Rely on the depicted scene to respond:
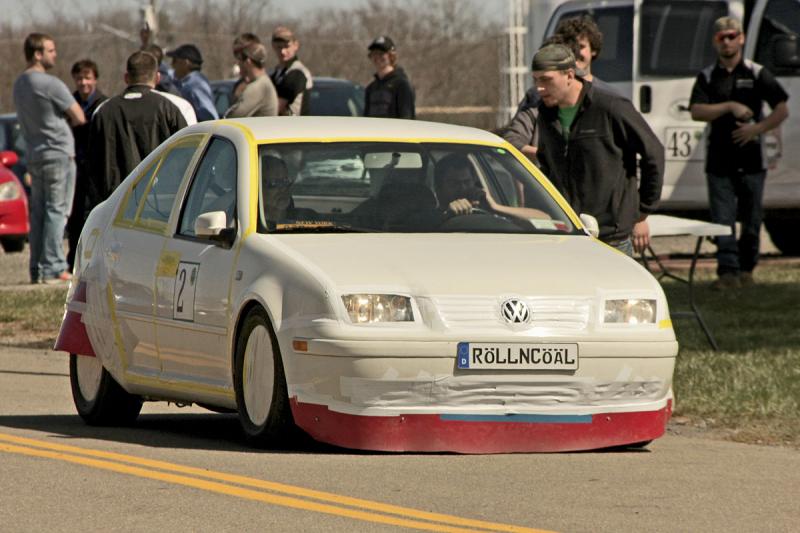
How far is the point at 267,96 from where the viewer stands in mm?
14711

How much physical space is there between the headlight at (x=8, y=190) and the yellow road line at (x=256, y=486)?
13.8 m

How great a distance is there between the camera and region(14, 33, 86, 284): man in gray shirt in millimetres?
17750

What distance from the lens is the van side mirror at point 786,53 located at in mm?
18344

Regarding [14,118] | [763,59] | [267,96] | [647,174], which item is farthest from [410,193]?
[14,118]

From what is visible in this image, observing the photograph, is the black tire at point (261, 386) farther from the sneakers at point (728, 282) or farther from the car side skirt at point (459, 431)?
the sneakers at point (728, 282)

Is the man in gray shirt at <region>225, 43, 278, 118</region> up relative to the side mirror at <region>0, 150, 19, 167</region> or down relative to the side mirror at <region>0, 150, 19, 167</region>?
up

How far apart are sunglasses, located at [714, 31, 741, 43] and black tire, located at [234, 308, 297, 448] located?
8.41 meters

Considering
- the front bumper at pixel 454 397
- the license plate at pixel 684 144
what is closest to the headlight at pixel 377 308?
the front bumper at pixel 454 397

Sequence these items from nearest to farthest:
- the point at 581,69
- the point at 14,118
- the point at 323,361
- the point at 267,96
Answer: the point at 323,361
the point at 581,69
the point at 267,96
the point at 14,118

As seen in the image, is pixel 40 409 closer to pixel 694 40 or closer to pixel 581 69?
pixel 581 69

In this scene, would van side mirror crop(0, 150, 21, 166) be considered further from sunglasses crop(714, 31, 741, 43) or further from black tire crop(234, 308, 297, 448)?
black tire crop(234, 308, 297, 448)

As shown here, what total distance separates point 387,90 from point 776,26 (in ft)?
14.9

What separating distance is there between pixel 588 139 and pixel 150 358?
8.21 ft

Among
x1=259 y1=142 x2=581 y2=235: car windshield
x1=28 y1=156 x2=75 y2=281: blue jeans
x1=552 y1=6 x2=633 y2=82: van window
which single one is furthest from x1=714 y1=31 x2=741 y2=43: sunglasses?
x1=259 y1=142 x2=581 y2=235: car windshield
